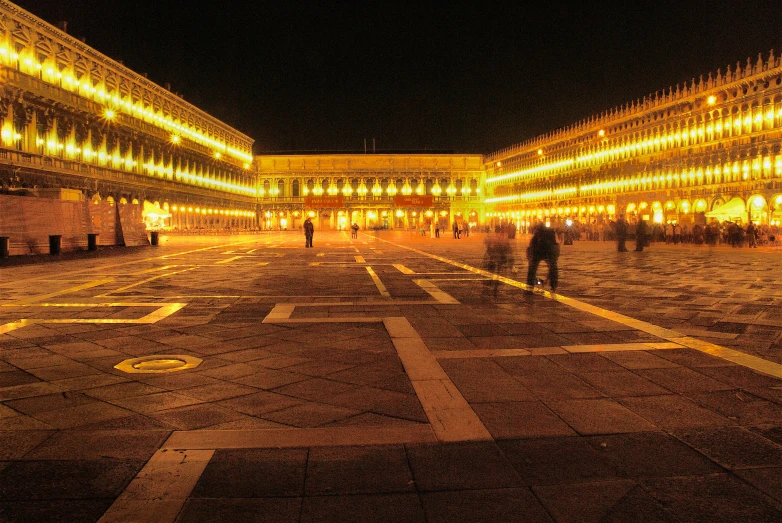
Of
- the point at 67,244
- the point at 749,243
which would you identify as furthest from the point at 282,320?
the point at 749,243

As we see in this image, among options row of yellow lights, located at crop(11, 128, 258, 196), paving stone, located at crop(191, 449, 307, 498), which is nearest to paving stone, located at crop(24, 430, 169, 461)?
paving stone, located at crop(191, 449, 307, 498)

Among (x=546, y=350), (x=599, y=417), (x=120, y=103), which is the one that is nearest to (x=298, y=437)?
(x=599, y=417)

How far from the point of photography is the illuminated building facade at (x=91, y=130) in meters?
33.8

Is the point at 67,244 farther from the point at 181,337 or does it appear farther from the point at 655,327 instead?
the point at 655,327

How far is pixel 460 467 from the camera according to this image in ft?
9.80

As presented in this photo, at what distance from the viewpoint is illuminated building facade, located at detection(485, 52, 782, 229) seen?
43.2 meters

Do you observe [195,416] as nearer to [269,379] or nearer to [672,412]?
[269,379]

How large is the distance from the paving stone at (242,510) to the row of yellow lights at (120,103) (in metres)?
38.5

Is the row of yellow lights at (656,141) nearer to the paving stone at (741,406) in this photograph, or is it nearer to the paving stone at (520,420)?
the paving stone at (741,406)

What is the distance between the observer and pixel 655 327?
6852mm

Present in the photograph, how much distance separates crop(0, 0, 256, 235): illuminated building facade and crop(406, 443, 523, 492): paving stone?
97.5ft

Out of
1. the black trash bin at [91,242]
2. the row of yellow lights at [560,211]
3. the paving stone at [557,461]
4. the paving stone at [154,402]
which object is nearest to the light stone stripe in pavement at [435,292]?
the paving stone at [154,402]

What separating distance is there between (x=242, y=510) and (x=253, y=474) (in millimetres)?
354

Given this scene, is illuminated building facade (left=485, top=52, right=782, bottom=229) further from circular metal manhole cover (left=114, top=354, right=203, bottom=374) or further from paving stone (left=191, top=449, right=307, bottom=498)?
paving stone (left=191, top=449, right=307, bottom=498)
